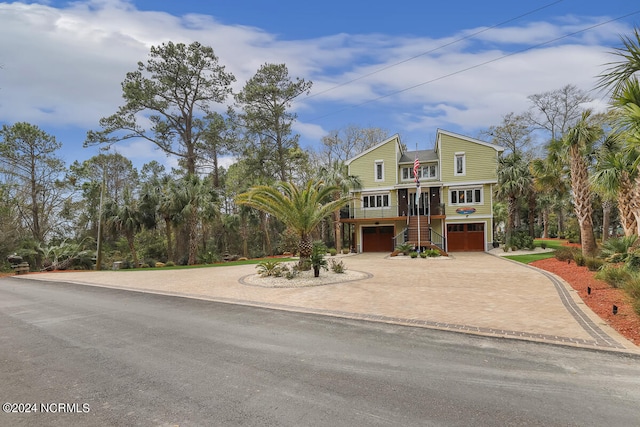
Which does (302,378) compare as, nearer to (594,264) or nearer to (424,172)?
(594,264)

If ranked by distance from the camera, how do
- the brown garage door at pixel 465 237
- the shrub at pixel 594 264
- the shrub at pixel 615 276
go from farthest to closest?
the brown garage door at pixel 465 237 < the shrub at pixel 594 264 < the shrub at pixel 615 276

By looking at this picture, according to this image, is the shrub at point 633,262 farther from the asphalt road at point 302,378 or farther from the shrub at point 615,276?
the asphalt road at point 302,378

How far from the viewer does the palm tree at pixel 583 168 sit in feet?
46.5

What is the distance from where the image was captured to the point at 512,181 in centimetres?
2464

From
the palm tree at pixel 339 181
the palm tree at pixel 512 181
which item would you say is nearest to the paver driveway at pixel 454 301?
the palm tree at pixel 512 181

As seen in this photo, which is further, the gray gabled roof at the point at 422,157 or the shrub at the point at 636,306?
the gray gabled roof at the point at 422,157

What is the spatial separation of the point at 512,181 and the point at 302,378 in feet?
83.8

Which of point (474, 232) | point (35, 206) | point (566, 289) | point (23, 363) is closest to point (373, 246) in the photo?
point (474, 232)

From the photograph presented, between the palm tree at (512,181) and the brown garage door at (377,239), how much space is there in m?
9.34

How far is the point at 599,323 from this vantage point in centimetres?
622

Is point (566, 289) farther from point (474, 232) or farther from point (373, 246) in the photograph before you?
point (373, 246)

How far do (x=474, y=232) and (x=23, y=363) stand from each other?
2877cm

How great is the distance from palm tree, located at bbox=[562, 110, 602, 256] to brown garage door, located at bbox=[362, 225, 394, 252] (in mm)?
15992

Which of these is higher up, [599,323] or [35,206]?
[35,206]
